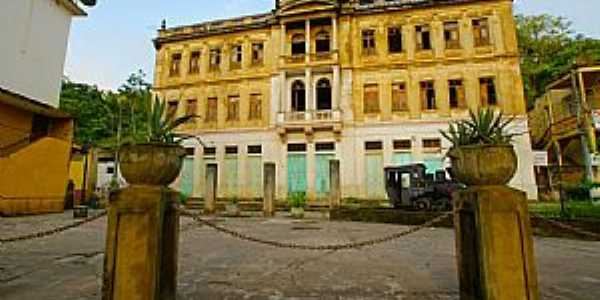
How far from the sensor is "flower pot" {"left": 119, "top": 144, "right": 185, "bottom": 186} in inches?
133

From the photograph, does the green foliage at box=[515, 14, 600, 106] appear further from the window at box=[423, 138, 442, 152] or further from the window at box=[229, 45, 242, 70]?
the window at box=[229, 45, 242, 70]

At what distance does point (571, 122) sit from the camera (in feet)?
68.1

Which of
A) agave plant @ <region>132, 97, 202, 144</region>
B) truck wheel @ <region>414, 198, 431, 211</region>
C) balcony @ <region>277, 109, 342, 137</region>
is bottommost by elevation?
truck wheel @ <region>414, 198, 431, 211</region>

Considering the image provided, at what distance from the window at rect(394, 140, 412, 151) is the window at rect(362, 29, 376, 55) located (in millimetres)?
6406

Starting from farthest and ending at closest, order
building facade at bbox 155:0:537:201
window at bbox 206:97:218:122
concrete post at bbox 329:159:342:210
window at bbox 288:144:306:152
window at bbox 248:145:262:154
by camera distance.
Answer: window at bbox 206:97:218:122
window at bbox 248:145:262:154
window at bbox 288:144:306:152
building facade at bbox 155:0:537:201
concrete post at bbox 329:159:342:210

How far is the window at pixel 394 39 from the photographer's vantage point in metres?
23.6

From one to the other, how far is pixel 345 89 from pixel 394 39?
482 cm

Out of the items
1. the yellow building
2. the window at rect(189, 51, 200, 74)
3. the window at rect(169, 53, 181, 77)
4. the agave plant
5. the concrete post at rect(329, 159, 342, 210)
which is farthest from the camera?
the window at rect(169, 53, 181, 77)

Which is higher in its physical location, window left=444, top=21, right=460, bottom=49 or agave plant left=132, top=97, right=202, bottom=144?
window left=444, top=21, right=460, bottom=49

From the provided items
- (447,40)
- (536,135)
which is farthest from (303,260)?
(536,135)

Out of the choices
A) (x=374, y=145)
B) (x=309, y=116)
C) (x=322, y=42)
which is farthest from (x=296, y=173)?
(x=322, y=42)

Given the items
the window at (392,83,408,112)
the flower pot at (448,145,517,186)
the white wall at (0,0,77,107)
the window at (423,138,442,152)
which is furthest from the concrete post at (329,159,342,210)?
the white wall at (0,0,77,107)

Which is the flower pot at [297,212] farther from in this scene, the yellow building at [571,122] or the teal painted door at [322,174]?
the yellow building at [571,122]

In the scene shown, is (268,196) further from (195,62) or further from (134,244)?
(195,62)
